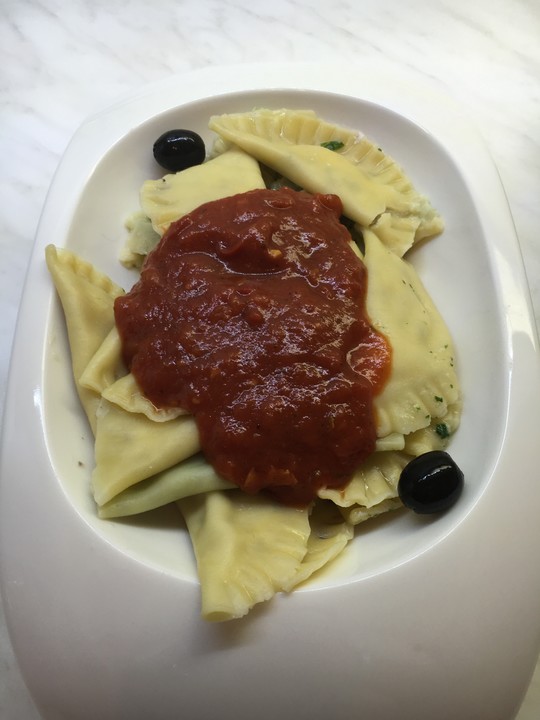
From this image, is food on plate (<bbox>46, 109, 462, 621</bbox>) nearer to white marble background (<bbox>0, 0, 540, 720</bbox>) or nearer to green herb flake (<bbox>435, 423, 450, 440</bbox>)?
green herb flake (<bbox>435, 423, 450, 440</bbox>)

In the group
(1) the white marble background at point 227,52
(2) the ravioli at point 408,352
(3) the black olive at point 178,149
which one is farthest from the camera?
(1) the white marble background at point 227,52

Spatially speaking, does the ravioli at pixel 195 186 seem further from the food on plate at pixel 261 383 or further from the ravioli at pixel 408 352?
the ravioli at pixel 408 352

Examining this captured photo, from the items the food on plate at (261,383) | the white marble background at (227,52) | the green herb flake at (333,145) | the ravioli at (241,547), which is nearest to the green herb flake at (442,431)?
the food on plate at (261,383)

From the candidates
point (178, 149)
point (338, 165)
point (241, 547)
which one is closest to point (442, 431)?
point (241, 547)

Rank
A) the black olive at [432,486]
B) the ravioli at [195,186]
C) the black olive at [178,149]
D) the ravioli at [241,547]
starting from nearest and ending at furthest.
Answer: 1. the ravioli at [241,547]
2. the black olive at [432,486]
3. the ravioli at [195,186]
4. the black olive at [178,149]

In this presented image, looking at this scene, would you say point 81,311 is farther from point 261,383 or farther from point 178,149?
point 178,149

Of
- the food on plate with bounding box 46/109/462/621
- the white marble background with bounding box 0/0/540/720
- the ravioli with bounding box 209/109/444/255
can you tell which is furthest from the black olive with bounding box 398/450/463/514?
the white marble background with bounding box 0/0/540/720

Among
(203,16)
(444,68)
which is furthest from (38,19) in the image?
(444,68)
